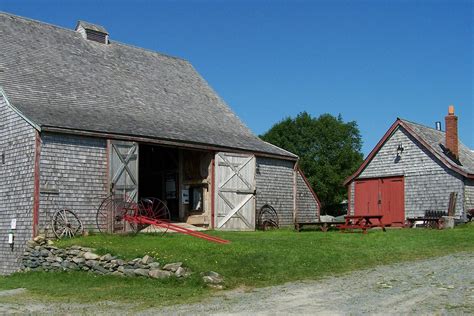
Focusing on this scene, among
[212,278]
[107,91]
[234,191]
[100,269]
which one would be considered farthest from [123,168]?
[212,278]

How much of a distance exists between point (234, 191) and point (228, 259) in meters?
9.67

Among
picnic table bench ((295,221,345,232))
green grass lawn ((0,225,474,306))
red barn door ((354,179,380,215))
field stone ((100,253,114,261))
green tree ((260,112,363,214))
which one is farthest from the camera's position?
green tree ((260,112,363,214))

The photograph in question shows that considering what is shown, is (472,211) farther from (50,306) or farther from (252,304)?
(50,306)

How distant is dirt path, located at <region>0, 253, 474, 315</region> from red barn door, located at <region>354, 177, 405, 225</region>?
14.9m

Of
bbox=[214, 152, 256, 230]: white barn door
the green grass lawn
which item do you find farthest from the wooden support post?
the green grass lawn

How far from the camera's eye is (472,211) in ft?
87.2

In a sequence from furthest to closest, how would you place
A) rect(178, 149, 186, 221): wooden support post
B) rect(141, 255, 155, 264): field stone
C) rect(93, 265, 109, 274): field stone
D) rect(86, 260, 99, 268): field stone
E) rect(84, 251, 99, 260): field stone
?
1. rect(178, 149, 186, 221): wooden support post
2. rect(84, 251, 99, 260): field stone
3. rect(86, 260, 99, 268): field stone
4. rect(93, 265, 109, 274): field stone
5. rect(141, 255, 155, 264): field stone

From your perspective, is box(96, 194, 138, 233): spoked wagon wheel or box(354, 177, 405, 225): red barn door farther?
box(354, 177, 405, 225): red barn door

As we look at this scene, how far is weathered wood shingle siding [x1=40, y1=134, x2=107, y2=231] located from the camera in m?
19.0

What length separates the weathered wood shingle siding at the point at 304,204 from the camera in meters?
28.5

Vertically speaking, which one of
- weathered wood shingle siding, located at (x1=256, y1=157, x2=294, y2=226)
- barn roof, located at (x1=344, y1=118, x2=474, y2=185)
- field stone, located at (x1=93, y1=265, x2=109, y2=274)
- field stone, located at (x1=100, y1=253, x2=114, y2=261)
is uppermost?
barn roof, located at (x1=344, y1=118, x2=474, y2=185)

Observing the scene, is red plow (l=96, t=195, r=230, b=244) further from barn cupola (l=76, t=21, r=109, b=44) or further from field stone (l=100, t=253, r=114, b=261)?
barn cupola (l=76, t=21, r=109, b=44)

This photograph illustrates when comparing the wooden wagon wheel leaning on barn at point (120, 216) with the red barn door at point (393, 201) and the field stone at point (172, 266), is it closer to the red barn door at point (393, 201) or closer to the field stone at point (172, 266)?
the field stone at point (172, 266)

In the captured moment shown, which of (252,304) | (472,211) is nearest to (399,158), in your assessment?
(472,211)
